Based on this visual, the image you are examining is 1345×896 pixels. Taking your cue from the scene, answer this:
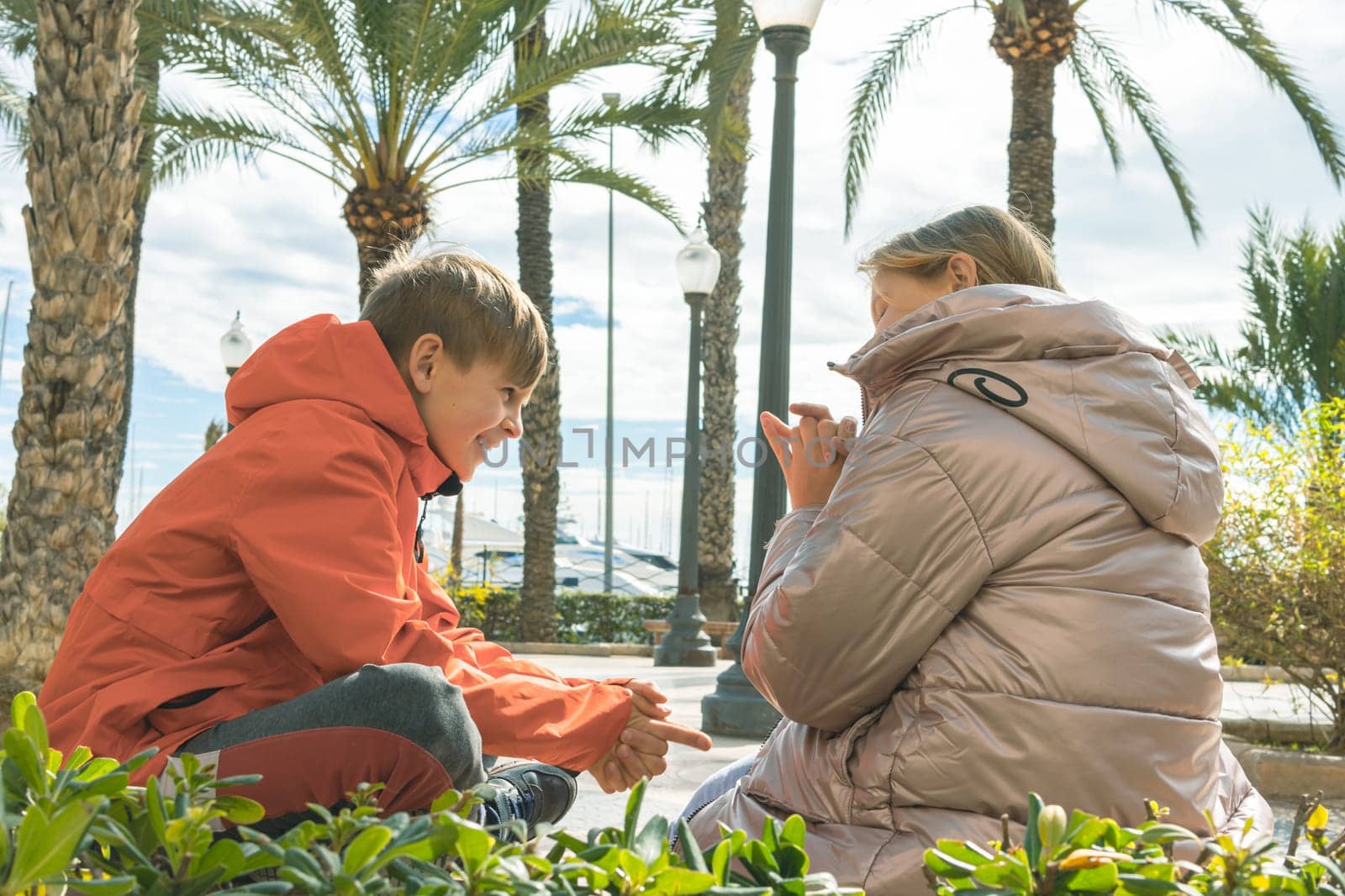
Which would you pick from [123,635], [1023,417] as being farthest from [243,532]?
[1023,417]

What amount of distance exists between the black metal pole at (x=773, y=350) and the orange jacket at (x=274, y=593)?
15.6 ft

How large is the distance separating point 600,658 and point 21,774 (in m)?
14.0

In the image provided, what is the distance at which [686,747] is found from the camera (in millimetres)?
5930

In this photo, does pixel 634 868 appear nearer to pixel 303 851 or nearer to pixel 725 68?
pixel 303 851

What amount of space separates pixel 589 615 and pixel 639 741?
1614 centimetres

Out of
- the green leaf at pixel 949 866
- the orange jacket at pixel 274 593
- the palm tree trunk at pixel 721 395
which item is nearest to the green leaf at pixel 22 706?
the green leaf at pixel 949 866

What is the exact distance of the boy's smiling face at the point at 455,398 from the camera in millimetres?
2386

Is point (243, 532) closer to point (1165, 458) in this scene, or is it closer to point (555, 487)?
point (1165, 458)

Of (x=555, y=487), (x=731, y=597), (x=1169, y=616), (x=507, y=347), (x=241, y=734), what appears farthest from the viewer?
(x=731, y=597)

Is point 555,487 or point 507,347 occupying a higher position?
point 507,347

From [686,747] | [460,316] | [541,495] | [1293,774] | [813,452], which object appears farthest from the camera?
[541,495]

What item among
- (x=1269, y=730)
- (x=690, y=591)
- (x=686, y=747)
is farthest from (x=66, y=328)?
(x=690, y=591)

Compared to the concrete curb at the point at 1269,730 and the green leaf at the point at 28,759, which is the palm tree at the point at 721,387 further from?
the green leaf at the point at 28,759

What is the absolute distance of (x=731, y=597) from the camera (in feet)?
56.6
